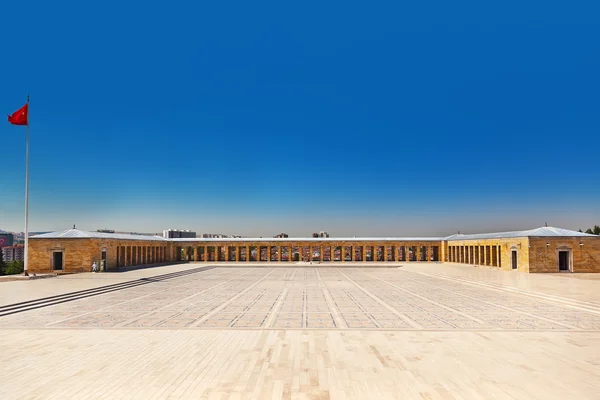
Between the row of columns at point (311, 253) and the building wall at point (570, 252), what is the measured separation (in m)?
19.1

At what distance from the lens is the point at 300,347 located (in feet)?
31.6

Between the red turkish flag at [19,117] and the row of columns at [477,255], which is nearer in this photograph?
the red turkish flag at [19,117]

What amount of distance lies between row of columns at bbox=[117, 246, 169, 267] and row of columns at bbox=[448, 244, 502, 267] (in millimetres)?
34582

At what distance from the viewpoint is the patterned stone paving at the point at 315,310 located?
12156 mm

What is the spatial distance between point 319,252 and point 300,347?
4108 cm

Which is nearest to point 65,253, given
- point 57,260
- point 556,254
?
point 57,260

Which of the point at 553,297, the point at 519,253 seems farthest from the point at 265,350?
the point at 519,253

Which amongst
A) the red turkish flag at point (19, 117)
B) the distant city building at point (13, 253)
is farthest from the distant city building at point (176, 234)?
the red turkish flag at point (19, 117)

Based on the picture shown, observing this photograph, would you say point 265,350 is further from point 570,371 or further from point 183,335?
point 570,371

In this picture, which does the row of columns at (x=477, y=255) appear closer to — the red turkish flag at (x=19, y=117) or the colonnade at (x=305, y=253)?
the colonnade at (x=305, y=253)

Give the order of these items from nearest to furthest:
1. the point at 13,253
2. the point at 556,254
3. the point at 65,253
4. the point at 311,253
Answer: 1. the point at 556,254
2. the point at 65,253
3. the point at 311,253
4. the point at 13,253

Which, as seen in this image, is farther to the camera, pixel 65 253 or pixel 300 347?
pixel 65 253

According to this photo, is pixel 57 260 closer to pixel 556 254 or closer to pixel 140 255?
pixel 140 255

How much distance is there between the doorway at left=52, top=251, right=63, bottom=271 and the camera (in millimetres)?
30766
